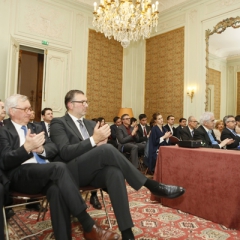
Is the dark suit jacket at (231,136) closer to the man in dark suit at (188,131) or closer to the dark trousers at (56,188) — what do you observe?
the man in dark suit at (188,131)

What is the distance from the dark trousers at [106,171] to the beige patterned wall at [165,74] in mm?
4980

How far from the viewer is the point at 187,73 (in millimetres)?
6598

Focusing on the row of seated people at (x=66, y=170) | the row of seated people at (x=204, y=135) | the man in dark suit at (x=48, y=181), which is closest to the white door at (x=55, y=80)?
the row of seated people at (x=204, y=135)

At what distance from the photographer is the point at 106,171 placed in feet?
6.40

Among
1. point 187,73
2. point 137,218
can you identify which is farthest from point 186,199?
point 187,73

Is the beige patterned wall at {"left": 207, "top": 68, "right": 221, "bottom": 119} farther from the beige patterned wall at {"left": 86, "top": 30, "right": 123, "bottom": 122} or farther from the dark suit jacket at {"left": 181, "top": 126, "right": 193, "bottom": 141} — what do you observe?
the beige patterned wall at {"left": 86, "top": 30, "right": 123, "bottom": 122}

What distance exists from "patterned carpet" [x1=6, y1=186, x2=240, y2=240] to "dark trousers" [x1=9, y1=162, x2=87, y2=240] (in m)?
0.47

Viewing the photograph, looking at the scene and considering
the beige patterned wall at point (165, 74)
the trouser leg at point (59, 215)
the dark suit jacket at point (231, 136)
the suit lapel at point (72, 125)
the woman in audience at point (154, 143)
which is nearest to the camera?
the trouser leg at point (59, 215)

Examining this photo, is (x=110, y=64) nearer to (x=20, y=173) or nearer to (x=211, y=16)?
(x=211, y=16)

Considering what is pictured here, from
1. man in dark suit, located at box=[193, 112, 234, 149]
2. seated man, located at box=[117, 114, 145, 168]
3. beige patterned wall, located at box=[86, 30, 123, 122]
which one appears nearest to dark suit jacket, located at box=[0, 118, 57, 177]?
man in dark suit, located at box=[193, 112, 234, 149]

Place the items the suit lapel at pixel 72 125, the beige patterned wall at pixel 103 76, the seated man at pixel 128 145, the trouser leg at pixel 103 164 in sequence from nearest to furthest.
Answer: the trouser leg at pixel 103 164, the suit lapel at pixel 72 125, the seated man at pixel 128 145, the beige patterned wall at pixel 103 76

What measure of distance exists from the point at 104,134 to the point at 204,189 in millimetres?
1205

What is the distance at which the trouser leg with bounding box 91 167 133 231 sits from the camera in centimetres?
179

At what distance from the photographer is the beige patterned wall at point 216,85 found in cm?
606
